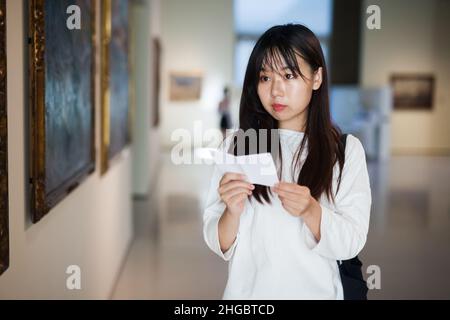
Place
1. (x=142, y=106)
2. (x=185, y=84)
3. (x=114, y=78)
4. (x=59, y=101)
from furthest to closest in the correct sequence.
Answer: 1. (x=185, y=84)
2. (x=142, y=106)
3. (x=114, y=78)
4. (x=59, y=101)

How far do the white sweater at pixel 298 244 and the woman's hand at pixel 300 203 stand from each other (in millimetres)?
29

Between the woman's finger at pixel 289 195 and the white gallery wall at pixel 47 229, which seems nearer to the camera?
the woman's finger at pixel 289 195

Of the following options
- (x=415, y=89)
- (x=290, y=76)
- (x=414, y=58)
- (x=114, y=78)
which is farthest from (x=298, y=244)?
(x=415, y=89)

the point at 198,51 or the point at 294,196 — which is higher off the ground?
the point at 198,51

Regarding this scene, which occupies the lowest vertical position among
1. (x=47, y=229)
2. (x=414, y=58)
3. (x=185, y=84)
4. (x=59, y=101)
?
(x=47, y=229)

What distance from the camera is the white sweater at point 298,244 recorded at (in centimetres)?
217

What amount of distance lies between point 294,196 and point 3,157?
1249 millimetres

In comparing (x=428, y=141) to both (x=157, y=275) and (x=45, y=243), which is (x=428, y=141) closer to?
(x=157, y=275)

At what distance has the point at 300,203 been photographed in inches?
82.3

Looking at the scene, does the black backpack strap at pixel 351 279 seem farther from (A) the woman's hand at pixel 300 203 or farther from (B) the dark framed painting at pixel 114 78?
(B) the dark framed painting at pixel 114 78

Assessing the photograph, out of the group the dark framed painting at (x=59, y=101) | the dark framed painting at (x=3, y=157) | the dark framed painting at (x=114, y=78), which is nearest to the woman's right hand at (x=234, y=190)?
the dark framed painting at (x=3, y=157)

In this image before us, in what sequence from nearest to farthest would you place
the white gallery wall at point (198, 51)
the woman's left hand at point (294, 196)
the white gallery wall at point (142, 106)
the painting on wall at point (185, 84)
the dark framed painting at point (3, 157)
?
the woman's left hand at point (294, 196), the dark framed painting at point (3, 157), the white gallery wall at point (142, 106), the white gallery wall at point (198, 51), the painting on wall at point (185, 84)

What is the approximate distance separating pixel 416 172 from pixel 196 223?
36.7ft

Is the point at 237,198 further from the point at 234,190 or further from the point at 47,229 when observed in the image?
the point at 47,229
